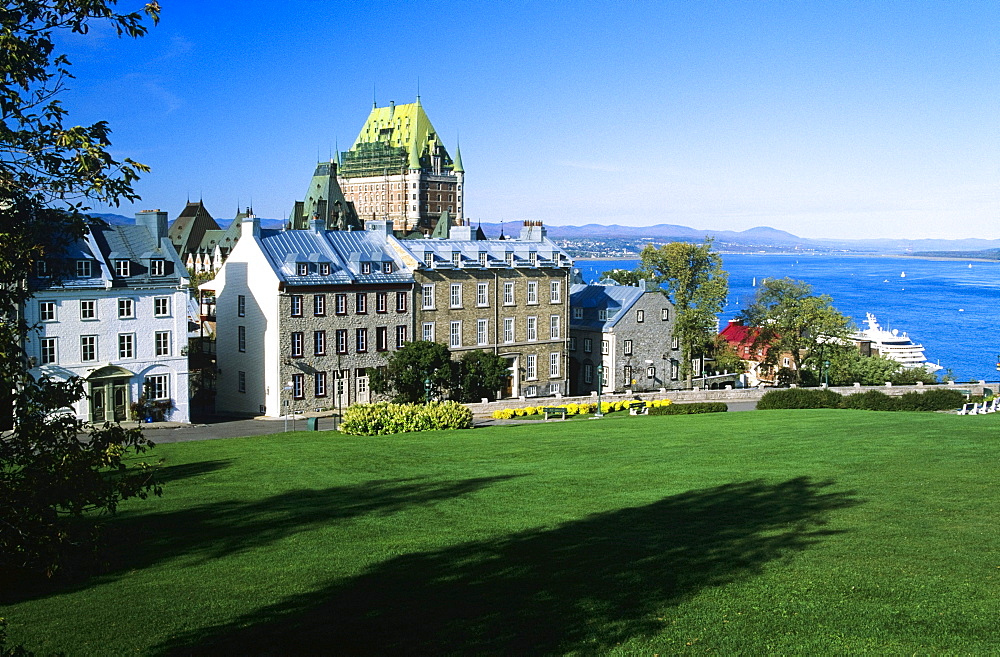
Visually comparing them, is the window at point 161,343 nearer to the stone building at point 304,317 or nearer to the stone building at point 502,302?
the stone building at point 304,317

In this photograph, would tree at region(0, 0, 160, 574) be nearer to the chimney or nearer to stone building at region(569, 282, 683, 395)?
the chimney

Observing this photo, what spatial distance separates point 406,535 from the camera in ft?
58.7

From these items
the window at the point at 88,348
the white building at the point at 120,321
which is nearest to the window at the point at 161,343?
the white building at the point at 120,321

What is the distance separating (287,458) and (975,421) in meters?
26.1

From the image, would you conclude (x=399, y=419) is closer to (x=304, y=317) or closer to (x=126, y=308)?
(x=304, y=317)

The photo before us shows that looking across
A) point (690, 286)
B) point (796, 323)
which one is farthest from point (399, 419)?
point (690, 286)

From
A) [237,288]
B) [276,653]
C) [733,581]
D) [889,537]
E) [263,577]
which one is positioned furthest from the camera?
[237,288]

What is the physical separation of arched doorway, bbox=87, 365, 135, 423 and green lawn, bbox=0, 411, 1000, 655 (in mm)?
22932

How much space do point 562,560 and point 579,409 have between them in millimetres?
36456

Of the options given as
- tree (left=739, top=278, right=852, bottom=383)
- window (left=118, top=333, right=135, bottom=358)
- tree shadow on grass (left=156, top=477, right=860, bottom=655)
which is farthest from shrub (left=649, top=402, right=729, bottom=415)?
tree shadow on grass (left=156, top=477, right=860, bottom=655)

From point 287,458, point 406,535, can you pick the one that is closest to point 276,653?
point 406,535

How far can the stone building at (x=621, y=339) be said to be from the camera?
68312 mm

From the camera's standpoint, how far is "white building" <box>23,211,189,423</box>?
4678 centimetres

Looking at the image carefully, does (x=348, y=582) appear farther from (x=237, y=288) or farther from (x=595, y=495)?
(x=237, y=288)
